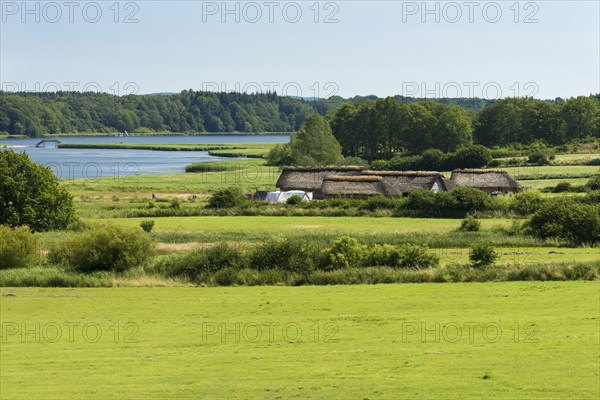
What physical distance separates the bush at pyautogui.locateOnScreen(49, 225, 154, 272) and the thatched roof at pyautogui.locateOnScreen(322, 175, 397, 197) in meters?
34.9

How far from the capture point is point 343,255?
37.0 metres

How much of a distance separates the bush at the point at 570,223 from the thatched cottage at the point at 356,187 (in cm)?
2527

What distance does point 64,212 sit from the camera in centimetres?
5159

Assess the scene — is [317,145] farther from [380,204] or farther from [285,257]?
[285,257]

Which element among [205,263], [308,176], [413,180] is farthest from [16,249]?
[308,176]

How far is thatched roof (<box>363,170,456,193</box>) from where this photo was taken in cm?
7400

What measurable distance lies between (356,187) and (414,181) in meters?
5.26

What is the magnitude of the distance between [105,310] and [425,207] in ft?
113

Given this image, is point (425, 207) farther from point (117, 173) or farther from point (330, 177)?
point (117, 173)

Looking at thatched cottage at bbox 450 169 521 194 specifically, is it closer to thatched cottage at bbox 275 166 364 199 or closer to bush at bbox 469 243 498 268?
thatched cottage at bbox 275 166 364 199

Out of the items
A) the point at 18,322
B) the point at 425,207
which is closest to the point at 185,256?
the point at 18,322

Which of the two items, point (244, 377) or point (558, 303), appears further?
point (558, 303)

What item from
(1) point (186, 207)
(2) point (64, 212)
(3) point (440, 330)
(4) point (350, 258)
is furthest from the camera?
(1) point (186, 207)

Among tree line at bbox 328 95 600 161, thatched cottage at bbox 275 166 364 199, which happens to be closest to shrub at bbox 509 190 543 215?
thatched cottage at bbox 275 166 364 199
